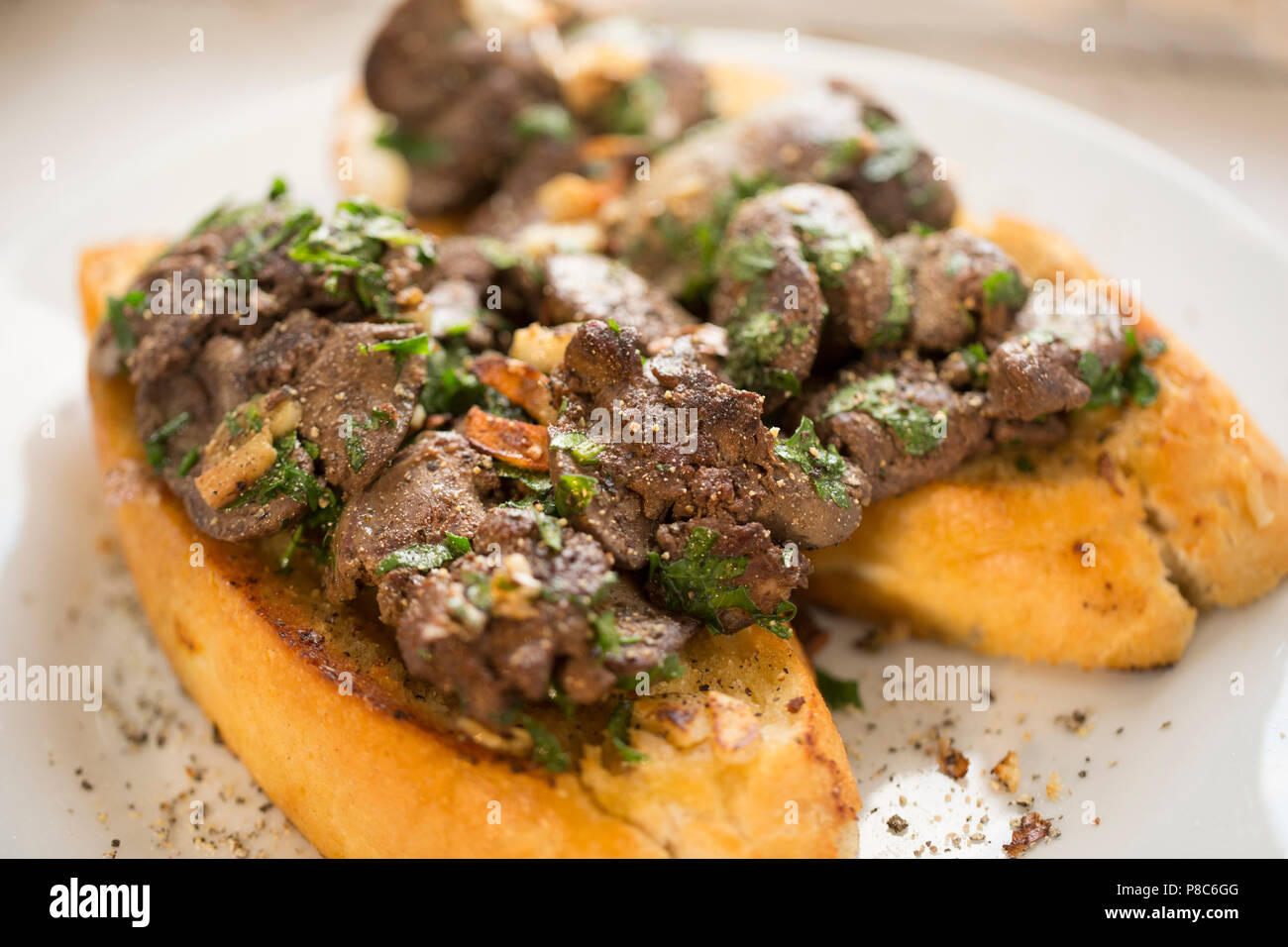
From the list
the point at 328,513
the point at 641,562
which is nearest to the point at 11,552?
the point at 328,513

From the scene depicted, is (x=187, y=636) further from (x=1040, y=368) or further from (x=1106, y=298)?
(x=1106, y=298)

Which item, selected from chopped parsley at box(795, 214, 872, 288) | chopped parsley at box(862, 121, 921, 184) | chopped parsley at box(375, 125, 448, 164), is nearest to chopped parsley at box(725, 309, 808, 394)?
chopped parsley at box(795, 214, 872, 288)

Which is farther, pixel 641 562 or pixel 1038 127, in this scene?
pixel 1038 127

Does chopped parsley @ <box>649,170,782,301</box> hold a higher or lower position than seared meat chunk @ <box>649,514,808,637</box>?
higher

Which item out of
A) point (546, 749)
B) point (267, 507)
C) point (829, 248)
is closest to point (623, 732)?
point (546, 749)

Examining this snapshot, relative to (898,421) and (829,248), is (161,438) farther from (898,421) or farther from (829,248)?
(898,421)

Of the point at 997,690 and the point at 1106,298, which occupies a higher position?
the point at 1106,298

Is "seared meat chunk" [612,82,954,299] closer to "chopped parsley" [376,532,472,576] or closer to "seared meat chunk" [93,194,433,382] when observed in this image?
"seared meat chunk" [93,194,433,382]
